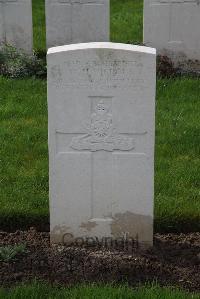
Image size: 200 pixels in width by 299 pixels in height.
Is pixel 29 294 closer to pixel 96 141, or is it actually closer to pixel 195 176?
pixel 96 141

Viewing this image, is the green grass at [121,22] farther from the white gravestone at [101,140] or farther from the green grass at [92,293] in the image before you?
the green grass at [92,293]

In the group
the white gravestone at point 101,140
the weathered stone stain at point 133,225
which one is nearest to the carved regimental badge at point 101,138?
the white gravestone at point 101,140

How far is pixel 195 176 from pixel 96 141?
1.50 meters

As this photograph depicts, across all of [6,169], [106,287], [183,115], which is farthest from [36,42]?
[106,287]

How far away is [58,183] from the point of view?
4.49 m

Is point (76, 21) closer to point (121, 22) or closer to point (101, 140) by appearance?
point (121, 22)

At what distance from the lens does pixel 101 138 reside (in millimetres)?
4406

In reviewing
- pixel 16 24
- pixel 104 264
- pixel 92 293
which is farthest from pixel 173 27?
pixel 92 293

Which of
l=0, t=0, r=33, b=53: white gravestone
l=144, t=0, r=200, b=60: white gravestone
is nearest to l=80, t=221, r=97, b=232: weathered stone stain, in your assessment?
l=144, t=0, r=200, b=60: white gravestone

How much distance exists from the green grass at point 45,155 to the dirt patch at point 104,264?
327 millimetres

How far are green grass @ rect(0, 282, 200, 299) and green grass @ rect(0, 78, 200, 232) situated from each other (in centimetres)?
116

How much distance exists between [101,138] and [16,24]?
576 centimetres

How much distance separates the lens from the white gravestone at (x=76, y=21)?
9.62 meters

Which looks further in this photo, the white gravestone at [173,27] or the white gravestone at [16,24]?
the white gravestone at [16,24]
